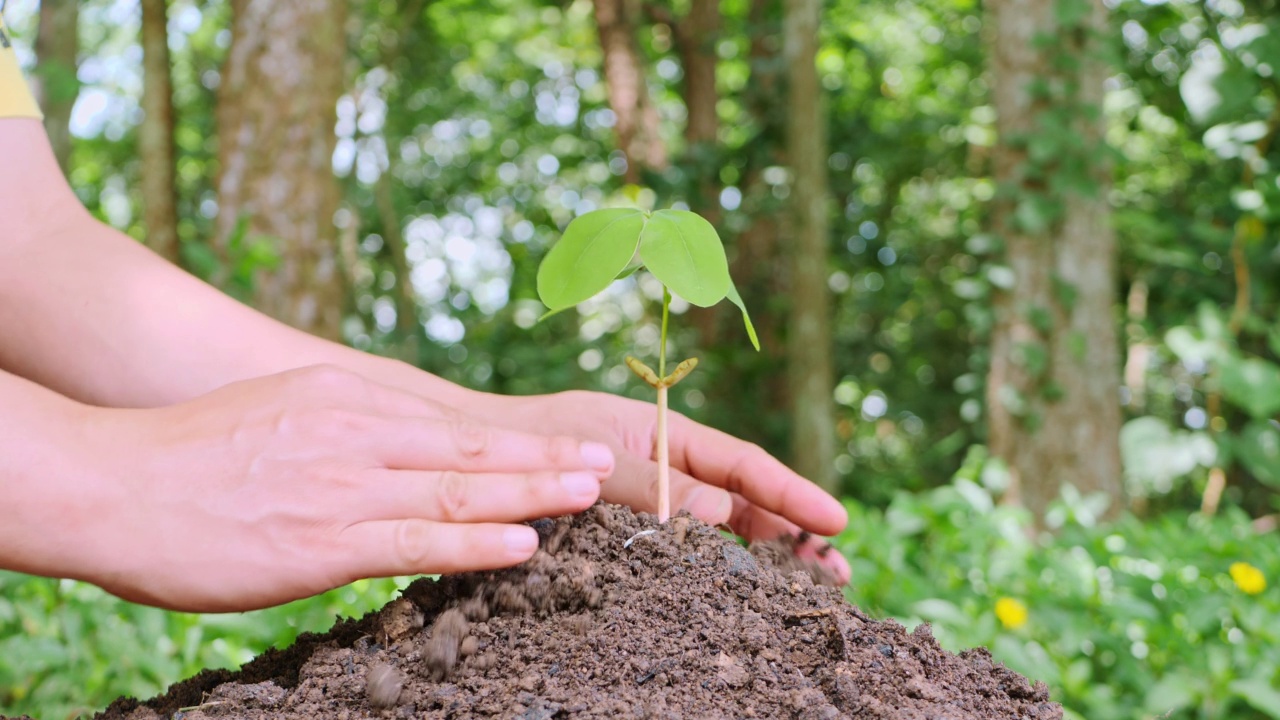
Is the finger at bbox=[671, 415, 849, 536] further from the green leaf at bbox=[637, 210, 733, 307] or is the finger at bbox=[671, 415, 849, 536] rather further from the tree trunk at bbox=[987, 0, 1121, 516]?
the tree trunk at bbox=[987, 0, 1121, 516]

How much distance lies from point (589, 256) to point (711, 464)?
0.55 m

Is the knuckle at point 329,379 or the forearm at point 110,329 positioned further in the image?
the forearm at point 110,329

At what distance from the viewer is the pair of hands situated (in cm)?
97

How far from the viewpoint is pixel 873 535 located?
107 inches

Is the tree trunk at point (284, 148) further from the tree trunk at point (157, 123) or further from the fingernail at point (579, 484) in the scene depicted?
the fingernail at point (579, 484)

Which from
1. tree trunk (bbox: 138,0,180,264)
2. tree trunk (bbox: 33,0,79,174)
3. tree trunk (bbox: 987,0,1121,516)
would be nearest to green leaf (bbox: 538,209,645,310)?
tree trunk (bbox: 987,0,1121,516)

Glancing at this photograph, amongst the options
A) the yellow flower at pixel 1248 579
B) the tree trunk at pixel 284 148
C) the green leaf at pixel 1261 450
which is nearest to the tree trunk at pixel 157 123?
the tree trunk at pixel 284 148

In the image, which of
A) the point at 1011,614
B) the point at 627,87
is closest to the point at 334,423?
the point at 1011,614

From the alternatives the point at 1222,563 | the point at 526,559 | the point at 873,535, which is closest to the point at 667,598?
the point at 526,559

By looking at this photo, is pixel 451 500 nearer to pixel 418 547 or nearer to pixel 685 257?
pixel 418 547

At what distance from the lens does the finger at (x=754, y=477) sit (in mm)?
1456

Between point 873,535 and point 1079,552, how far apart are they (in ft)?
1.89

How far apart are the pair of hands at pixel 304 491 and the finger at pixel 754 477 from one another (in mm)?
365

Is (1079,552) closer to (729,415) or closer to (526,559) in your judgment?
(526,559)
